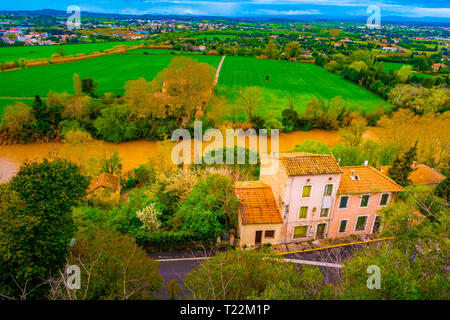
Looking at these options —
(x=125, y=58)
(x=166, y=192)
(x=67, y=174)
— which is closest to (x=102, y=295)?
(x=67, y=174)

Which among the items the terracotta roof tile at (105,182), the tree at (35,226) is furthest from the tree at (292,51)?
the tree at (35,226)

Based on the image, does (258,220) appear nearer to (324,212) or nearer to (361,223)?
(324,212)

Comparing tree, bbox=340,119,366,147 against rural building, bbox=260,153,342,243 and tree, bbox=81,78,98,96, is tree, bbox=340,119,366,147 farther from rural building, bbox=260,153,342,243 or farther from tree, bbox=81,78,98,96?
tree, bbox=81,78,98,96

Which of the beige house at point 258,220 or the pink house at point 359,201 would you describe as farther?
the pink house at point 359,201

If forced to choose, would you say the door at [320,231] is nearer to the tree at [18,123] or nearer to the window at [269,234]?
the window at [269,234]

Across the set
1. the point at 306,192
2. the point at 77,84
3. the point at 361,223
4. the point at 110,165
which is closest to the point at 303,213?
the point at 306,192

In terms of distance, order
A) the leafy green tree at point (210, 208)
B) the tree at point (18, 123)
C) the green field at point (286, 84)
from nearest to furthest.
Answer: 1. the leafy green tree at point (210, 208)
2. the tree at point (18, 123)
3. the green field at point (286, 84)
